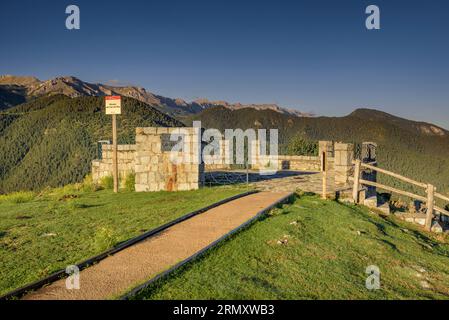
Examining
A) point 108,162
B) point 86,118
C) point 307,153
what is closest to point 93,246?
point 108,162

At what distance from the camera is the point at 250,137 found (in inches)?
871

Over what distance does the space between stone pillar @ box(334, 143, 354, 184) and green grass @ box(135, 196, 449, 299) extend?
4.88m

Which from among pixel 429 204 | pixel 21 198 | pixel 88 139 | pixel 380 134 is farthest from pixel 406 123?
pixel 21 198

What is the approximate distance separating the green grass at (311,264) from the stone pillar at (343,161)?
192 inches

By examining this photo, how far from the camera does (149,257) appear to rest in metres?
5.90

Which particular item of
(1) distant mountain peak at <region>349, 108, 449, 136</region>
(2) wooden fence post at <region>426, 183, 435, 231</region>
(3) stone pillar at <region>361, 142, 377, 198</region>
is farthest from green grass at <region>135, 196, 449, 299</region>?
(1) distant mountain peak at <region>349, 108, 449, 136</region>

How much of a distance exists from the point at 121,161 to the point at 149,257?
10194mm

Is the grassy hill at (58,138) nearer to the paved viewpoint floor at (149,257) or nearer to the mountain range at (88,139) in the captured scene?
the mountain range at (88,139)

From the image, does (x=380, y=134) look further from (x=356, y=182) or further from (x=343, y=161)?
(x=356, y=182)

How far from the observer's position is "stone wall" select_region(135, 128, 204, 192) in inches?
528

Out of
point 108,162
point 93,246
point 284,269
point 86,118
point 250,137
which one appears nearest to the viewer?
point 284,269

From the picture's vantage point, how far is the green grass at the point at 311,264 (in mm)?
4797
